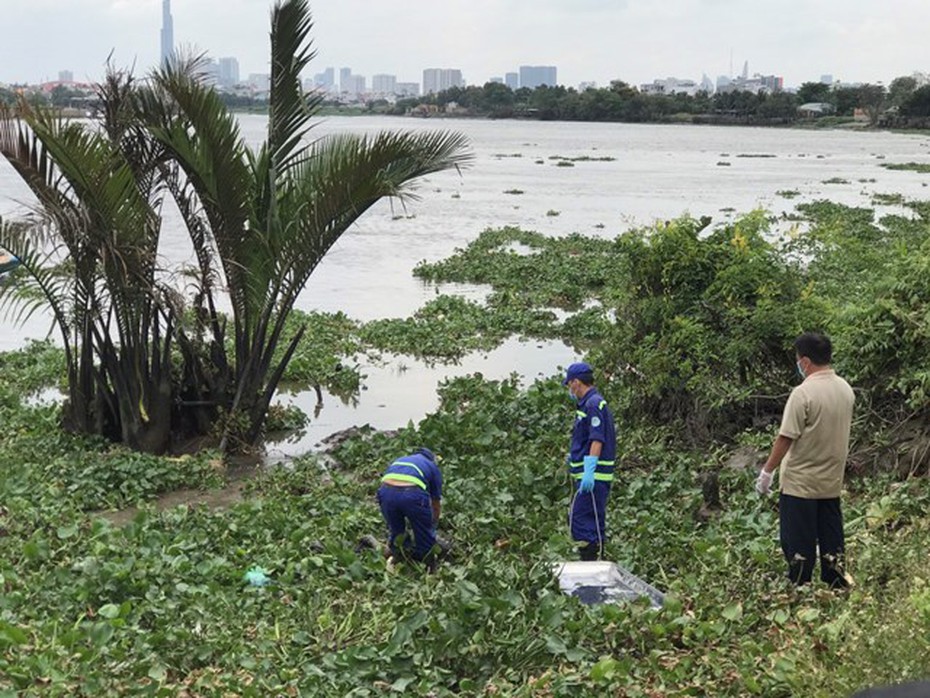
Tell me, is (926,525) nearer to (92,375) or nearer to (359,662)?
(359,662)

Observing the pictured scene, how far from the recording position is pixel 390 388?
1527 cm

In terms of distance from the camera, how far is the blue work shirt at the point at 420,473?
748 cm

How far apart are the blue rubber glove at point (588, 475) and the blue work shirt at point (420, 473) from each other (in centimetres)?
105

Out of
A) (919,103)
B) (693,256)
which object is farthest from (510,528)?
(919,103)

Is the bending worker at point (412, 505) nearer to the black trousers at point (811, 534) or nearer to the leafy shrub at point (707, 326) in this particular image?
the black trousers at point (811, 534)

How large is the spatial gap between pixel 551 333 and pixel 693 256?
24.0ft

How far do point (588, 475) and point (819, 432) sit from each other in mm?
1952

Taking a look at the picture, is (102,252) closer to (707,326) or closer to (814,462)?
(707,326)

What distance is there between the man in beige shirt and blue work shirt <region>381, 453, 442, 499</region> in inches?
93.1

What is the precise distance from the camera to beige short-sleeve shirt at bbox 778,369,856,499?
20.5 feet

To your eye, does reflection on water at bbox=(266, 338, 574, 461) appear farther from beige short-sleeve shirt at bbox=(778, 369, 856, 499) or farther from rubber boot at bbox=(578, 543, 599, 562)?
beige short-sleeve shirt at bbox=(778, 369, 856, 499)

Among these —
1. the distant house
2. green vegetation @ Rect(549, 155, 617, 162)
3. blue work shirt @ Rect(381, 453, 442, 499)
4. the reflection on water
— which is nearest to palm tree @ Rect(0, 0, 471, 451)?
the reflection on water

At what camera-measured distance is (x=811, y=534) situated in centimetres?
636

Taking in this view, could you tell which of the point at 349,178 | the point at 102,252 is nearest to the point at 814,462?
the point at 349,178
